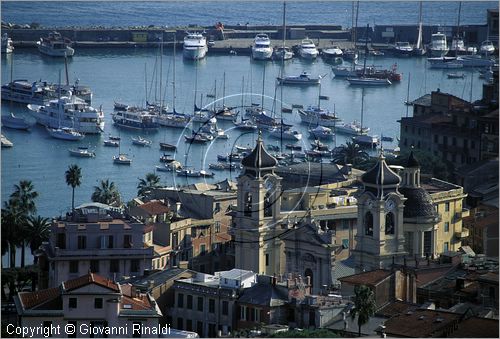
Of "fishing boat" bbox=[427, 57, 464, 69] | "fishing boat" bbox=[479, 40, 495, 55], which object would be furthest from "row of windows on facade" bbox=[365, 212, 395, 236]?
"fishing boat" bbox=[427, 57, 464, 69]

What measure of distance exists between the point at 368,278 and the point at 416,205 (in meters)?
3.76

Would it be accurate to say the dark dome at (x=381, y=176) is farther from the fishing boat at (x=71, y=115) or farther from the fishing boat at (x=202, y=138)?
the fishing boat at (x=71, y=115)

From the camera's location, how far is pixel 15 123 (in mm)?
74812

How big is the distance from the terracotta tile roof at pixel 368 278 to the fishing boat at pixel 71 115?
38.8m

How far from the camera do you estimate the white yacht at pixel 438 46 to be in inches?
4075

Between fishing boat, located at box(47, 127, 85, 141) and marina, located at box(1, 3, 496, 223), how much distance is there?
174 mm

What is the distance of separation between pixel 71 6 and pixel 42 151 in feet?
188

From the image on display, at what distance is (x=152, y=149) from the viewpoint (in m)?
70.4

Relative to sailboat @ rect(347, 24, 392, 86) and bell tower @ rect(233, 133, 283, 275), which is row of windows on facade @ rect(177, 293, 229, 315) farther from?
sailboat @ rect(347, 24, 392, 86)

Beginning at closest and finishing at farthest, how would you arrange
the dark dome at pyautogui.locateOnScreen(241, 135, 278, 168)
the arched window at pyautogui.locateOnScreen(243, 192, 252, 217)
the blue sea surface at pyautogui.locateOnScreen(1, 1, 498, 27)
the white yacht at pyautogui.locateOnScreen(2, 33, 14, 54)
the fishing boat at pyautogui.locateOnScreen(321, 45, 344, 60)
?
the dark dome at pyautogui.locateOnScreen(241, 135, 278, 168)
the arched window at pyautogui.locateOnScreen(243, 192, 252, 217)
the white yacht at pyautogui.locateOnScreen(2, 33, 14, 54)
the fishing boat at pyautogui.locateOnScreen(321, 45, 344, 60)
the blue sea surface at pyautogui.locateOnScreen(1, 1, 498, 27)

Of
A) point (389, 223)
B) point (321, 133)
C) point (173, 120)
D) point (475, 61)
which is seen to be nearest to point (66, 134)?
point (173, 120)

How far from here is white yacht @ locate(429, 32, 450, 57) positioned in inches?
4075

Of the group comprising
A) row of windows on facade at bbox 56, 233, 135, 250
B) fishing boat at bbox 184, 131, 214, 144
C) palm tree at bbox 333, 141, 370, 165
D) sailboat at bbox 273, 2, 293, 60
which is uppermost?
row of windows on facade at bbox 56, 233, 135, 250

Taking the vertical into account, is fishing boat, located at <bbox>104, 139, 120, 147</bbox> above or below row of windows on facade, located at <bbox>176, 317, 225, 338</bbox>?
below
